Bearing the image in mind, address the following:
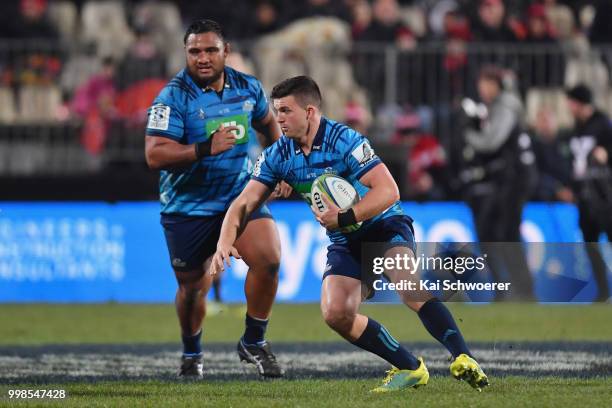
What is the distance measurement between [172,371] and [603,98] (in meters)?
10.2

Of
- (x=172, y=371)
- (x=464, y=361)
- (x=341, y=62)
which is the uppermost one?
(x=341, y=62)

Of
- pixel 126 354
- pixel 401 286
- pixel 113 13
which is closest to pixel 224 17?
pixel 113 13

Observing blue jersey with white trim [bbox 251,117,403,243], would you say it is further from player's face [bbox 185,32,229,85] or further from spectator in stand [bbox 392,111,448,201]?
spectator in stand [bbox 392,111,448,201]

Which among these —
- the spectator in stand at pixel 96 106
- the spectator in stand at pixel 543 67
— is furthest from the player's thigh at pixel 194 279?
the spectator in stand at pixel 543 67

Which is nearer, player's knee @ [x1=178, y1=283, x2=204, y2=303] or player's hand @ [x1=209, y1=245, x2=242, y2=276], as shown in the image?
player's hand @ [x1=209, y1=245, x2=242, y2=276]

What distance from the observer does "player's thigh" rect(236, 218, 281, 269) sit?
373 inches

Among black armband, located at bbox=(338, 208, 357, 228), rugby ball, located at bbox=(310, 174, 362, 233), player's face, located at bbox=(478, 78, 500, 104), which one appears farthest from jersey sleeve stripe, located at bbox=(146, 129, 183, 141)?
player's face, located at bbox=(478, 78, 500, 104)

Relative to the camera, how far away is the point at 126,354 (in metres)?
10.9

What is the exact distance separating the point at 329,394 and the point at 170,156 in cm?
230

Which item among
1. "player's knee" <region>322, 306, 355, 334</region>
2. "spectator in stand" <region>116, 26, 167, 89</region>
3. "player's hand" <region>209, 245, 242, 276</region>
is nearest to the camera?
"player's hand" <region>209, 245, 242, 276</region>

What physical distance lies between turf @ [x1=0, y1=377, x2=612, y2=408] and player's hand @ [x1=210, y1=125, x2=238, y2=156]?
1.63 meters

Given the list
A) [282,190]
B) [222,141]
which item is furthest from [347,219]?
[222,141]

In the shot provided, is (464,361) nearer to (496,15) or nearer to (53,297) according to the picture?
(53,297)

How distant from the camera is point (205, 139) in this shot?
379 inches
